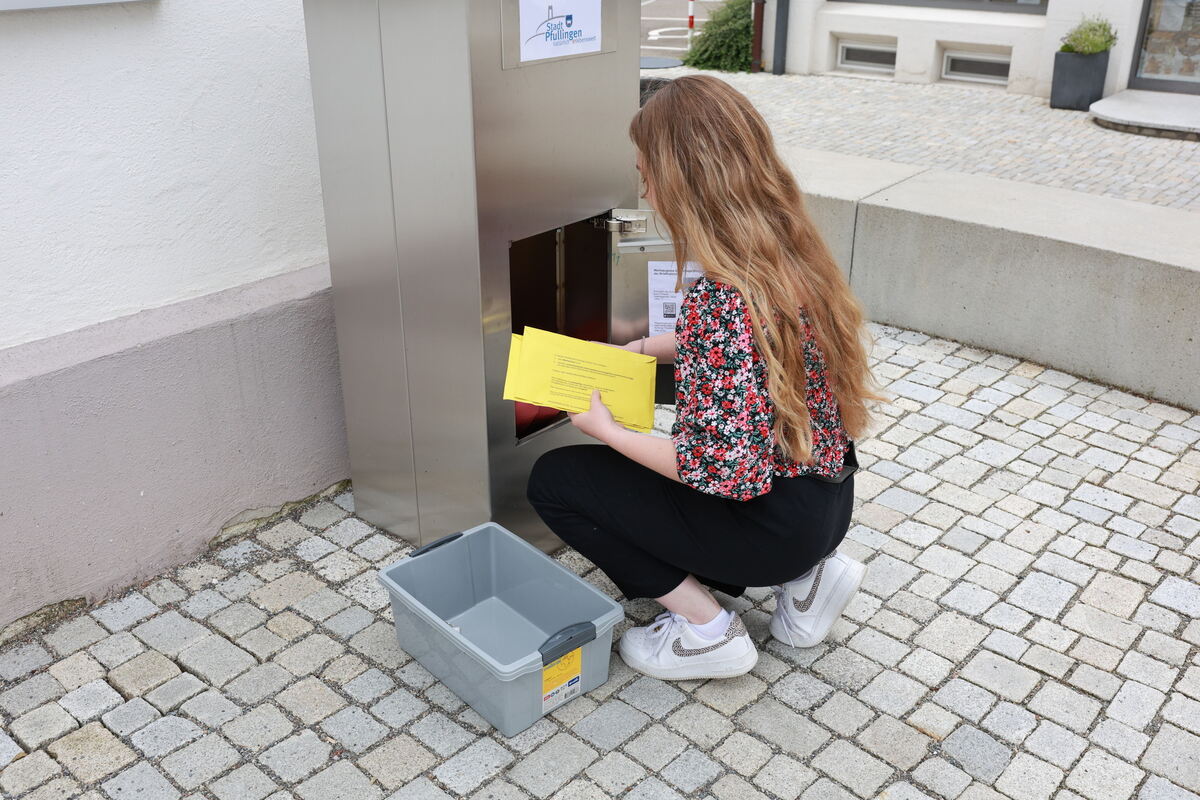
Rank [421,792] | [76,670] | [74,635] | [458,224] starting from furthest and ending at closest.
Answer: [74,635] → [76,670] → [458,224] → [421,792]

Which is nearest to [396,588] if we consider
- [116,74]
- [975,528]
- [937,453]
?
[116,74]

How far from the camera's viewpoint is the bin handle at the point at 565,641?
2746mm

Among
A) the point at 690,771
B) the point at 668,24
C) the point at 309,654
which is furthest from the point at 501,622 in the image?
the point at 668,24

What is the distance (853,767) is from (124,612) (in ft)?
7.12

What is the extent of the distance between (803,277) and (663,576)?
35.9 inches

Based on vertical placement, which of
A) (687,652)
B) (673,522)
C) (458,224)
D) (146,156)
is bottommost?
(687,652)

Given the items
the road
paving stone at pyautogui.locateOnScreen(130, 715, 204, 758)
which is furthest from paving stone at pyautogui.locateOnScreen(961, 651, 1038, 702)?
the road

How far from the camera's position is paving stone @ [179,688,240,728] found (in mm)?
2906

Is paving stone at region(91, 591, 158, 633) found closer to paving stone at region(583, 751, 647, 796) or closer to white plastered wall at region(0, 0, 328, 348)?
white plastered wall at region(0, 0, 328, 348)

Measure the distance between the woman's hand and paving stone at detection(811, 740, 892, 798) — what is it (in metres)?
0.97

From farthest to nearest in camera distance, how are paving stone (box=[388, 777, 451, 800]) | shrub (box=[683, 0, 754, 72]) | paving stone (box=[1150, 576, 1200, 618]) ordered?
shrub (box=[683, 0, 754, 72]), paving stone (box=[1150, 576, 1200, 618]), paving stone (box=[388, 777, 451, 800])

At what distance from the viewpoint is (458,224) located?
2.99 m

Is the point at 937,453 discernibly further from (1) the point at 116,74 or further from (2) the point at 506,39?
(1) the point at 116,74

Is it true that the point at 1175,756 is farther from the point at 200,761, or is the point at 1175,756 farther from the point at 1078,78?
the point at 1078,78
